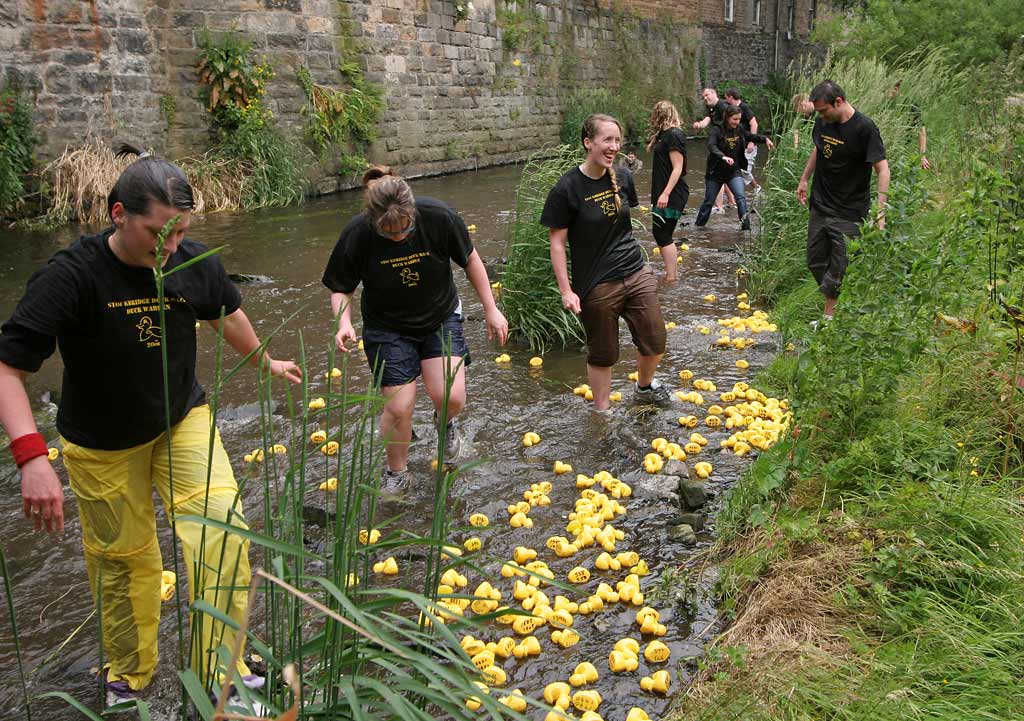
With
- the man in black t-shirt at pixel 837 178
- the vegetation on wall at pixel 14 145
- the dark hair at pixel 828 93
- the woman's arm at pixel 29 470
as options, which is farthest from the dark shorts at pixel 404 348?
the vegetation on wall at pixel 14 145

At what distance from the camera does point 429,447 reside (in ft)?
18.6

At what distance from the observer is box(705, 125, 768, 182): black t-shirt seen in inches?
438

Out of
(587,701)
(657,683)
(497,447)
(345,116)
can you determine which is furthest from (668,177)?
(345,116)

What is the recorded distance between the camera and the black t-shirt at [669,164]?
30.4 ft

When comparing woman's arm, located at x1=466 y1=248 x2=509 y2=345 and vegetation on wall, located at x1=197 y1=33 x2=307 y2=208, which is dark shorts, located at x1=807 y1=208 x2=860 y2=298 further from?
vegetation on wall, located at x1=197 y1=33 x2=307 y2=208

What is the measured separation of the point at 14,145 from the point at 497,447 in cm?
879

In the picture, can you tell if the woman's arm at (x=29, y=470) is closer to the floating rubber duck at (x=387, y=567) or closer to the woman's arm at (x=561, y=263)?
the floating rubber duck at (x=387, y=567)

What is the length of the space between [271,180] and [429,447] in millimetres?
9682

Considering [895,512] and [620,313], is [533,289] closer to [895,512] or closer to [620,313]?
[620,313]

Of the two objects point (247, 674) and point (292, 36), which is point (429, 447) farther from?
point (292, 36)

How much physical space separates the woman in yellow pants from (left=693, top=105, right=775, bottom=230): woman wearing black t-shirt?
29.1ft

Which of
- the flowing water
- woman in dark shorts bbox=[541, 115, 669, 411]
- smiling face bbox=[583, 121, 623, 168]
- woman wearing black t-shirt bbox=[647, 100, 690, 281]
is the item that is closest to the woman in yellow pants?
the flowing water

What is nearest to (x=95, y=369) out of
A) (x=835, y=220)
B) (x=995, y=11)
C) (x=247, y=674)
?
(x=247, y=674)

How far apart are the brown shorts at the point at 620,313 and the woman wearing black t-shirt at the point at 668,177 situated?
11.4 feet
